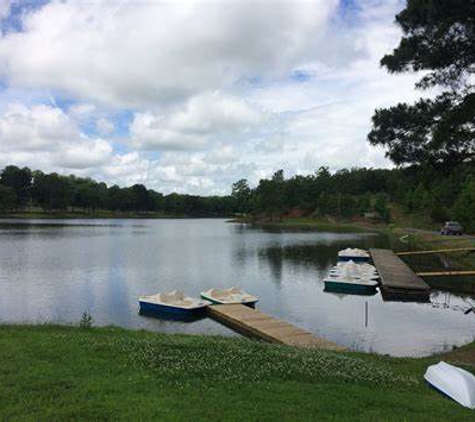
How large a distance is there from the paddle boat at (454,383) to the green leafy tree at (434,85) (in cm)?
761

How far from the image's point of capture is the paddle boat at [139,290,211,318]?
2238 centimetres

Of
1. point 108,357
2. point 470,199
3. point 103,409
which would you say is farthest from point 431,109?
point 470,199

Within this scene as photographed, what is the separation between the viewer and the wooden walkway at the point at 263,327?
16.3 m

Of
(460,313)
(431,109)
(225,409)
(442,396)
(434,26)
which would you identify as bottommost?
(460,313)

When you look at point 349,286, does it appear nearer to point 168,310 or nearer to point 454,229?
point 168,310

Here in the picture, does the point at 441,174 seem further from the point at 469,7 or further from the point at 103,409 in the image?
the point at 103,409

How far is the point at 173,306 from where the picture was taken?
73.6 ft

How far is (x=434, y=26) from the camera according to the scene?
13109 millimetres

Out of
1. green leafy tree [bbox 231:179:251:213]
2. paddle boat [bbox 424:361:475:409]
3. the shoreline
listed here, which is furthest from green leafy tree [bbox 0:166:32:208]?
paddle boat [bbox 424:361:475:409]

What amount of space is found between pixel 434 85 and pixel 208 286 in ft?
65.4

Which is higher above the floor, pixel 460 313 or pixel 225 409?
pixel 225 409

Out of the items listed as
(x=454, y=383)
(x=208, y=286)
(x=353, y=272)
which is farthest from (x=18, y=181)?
(x=454, y=383)

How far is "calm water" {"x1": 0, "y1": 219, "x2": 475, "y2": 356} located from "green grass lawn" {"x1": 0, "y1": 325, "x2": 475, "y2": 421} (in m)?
9.04

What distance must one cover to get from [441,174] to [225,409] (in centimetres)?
1200
